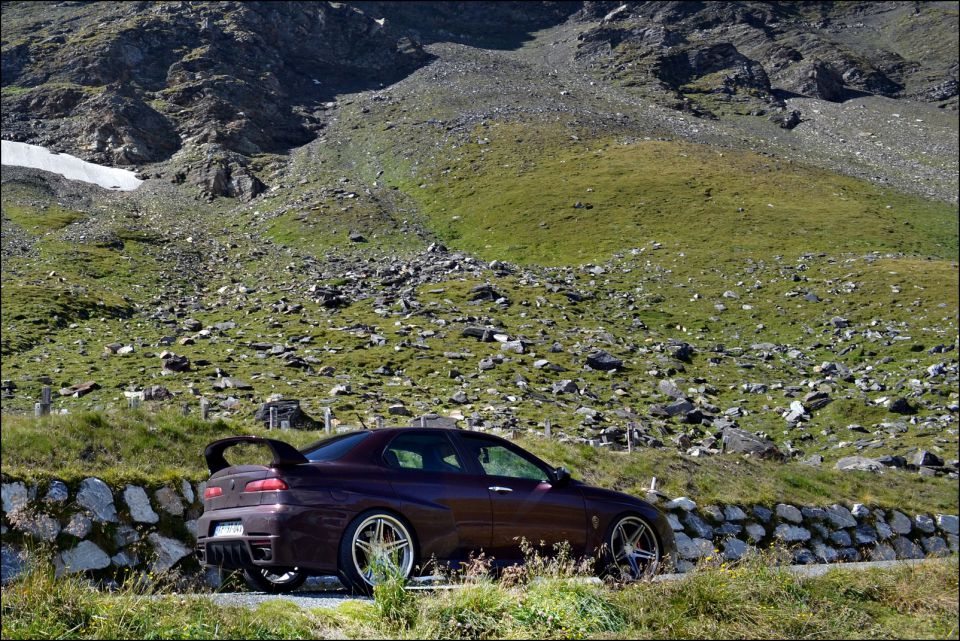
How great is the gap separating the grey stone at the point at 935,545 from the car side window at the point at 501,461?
11.8 m

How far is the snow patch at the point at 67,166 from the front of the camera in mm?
102688

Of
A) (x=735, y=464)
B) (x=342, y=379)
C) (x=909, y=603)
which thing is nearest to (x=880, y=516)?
(x=735, y=464)

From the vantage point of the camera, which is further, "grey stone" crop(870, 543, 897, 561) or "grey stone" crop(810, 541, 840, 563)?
"grey stone" crop(870, 543, 897, 561)

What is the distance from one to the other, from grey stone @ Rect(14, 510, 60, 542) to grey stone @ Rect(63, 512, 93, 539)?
0.13m

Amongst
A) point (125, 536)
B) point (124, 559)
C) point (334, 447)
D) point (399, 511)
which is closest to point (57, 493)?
point (125, 536)

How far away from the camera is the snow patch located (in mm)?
102688

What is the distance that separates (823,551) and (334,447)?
11.5 meters

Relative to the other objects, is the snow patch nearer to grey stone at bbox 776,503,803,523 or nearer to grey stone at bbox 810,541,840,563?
grey stone at bbox 776,503,803,523

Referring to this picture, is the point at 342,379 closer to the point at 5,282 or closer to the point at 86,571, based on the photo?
the point at 86,571

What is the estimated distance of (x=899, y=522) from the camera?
54.1ft

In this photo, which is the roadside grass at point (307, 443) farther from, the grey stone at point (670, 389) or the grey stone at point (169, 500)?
the grey stone at point (670, 389)

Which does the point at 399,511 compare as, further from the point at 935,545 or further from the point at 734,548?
the point at 935,545

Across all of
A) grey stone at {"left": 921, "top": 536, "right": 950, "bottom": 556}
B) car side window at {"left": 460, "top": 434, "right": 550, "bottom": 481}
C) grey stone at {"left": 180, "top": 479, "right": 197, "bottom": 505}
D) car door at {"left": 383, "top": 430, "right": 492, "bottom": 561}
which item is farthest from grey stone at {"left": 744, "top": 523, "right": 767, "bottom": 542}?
grey stone at {"left": 180, "top": 479, "right": 197, "bottom": 505}

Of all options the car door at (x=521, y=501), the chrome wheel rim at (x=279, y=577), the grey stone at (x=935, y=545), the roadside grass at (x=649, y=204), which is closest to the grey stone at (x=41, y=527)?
the chrome wheel rim at (x=279, y=577)
